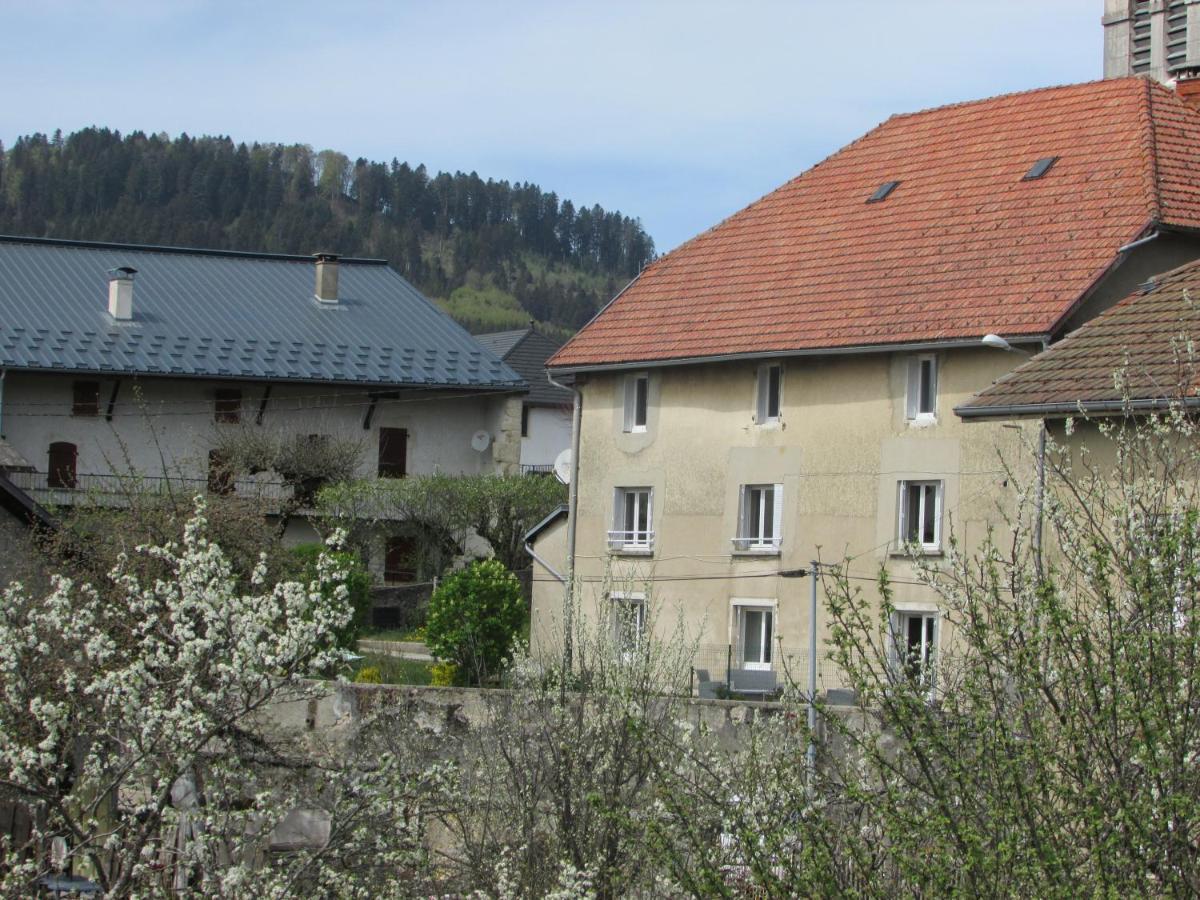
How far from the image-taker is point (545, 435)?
67.2 m

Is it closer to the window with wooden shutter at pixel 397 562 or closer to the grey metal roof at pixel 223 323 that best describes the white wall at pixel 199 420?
the grey metal roof at pixel 223 323

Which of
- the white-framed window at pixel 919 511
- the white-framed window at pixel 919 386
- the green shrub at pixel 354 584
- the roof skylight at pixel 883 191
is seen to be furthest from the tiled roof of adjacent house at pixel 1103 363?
the green shrub at pixel 354 584

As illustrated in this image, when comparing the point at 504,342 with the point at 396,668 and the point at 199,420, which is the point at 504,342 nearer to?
the point at 199,420

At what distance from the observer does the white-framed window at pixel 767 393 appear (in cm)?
2998

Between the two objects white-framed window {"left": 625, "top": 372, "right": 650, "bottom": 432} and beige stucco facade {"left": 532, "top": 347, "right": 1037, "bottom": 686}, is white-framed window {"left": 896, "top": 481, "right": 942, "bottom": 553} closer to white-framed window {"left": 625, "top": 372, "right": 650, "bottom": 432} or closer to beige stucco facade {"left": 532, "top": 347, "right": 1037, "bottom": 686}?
beige stucco facade {"left": 532, "top": 347, "right": 1037, "bottom": 686}

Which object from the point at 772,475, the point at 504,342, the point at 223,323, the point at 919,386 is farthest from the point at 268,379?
the point at 504,342

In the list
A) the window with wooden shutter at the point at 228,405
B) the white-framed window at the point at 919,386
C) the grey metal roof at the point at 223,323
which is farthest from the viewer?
the window with wooden shutter at the point at 228,405

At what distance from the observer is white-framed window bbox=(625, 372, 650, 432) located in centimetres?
3212

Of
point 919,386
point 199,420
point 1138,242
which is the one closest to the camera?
point 1138,242

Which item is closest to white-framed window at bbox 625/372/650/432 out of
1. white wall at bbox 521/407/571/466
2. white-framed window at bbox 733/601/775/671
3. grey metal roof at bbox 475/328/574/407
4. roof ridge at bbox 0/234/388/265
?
white-framed window at bbox 733/601/775/671

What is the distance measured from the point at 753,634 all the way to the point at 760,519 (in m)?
1.82

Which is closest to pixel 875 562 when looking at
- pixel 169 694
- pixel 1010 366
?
pixel 1010 366

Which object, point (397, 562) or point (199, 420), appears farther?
point (199, 420)

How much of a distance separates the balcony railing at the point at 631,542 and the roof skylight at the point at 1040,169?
27.6 feet
